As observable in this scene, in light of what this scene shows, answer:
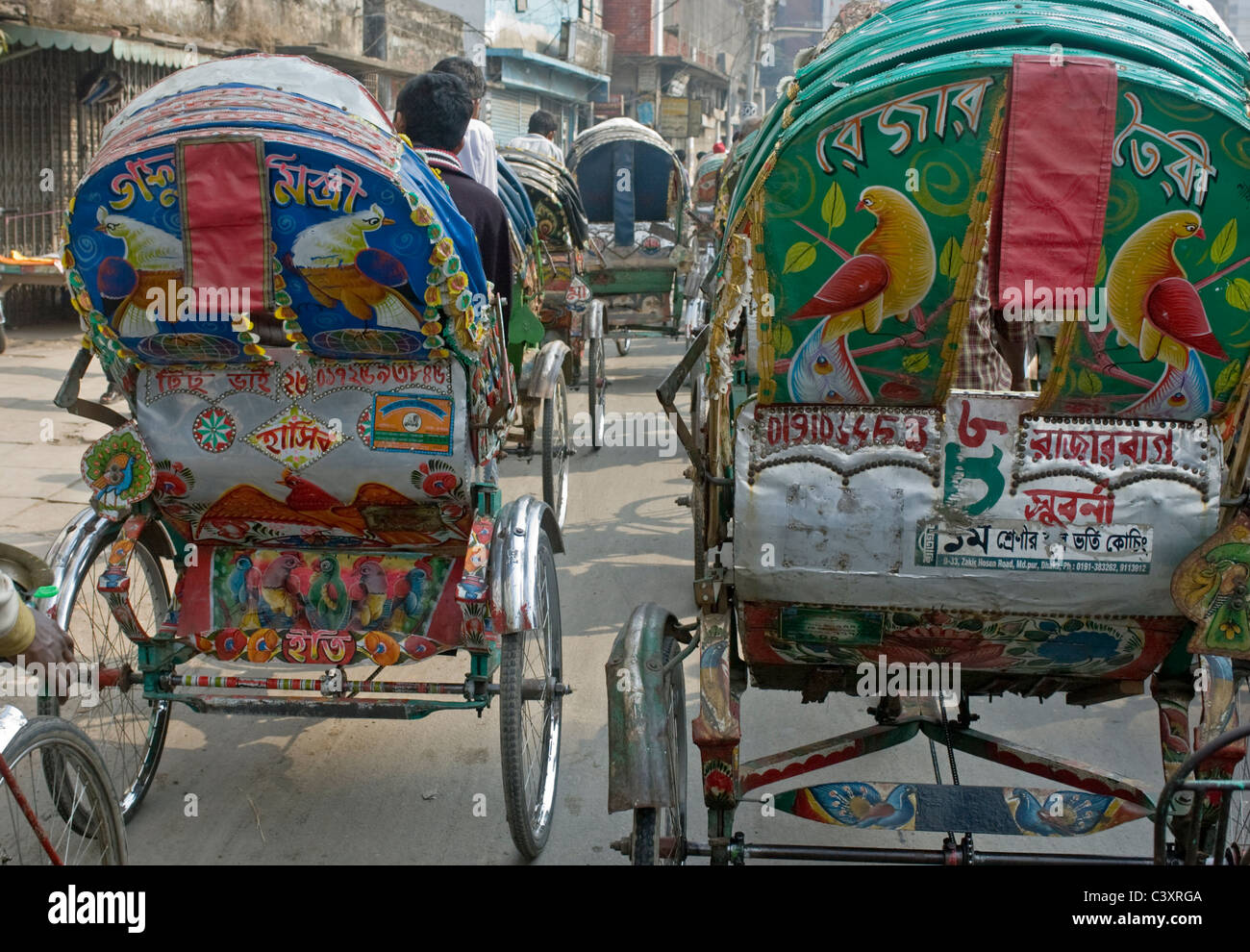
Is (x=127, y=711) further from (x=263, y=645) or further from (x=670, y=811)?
(x=670, y=811)

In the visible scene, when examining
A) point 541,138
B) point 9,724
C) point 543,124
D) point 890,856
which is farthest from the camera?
point 543,124

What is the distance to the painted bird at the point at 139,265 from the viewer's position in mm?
2807

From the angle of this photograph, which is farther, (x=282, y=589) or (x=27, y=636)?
(x=282, y=589)

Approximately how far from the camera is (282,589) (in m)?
3.34

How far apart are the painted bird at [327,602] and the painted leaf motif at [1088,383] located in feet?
6.73

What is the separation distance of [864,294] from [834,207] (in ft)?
0.63

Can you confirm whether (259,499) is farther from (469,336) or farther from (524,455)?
(524,455)

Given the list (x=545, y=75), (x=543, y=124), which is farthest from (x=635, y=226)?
(x=545, y=75)

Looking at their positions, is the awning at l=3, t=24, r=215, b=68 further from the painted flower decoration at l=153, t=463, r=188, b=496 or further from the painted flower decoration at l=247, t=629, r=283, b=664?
the painted flower decoration at l=247, t=629, r=283, b=664

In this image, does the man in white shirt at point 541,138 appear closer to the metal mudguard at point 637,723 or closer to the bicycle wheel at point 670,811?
the bicycle wheel at point 670,811

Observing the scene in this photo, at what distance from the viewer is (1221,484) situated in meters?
2.39

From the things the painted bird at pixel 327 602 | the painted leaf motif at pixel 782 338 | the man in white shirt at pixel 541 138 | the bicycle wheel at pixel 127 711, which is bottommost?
the bicycle wheel at pixel 127 711

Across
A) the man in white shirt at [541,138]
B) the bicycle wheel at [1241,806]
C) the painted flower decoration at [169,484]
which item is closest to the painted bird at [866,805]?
the bicycle wheel at [1241,806]

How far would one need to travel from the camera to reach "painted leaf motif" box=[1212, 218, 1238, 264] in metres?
2.18
